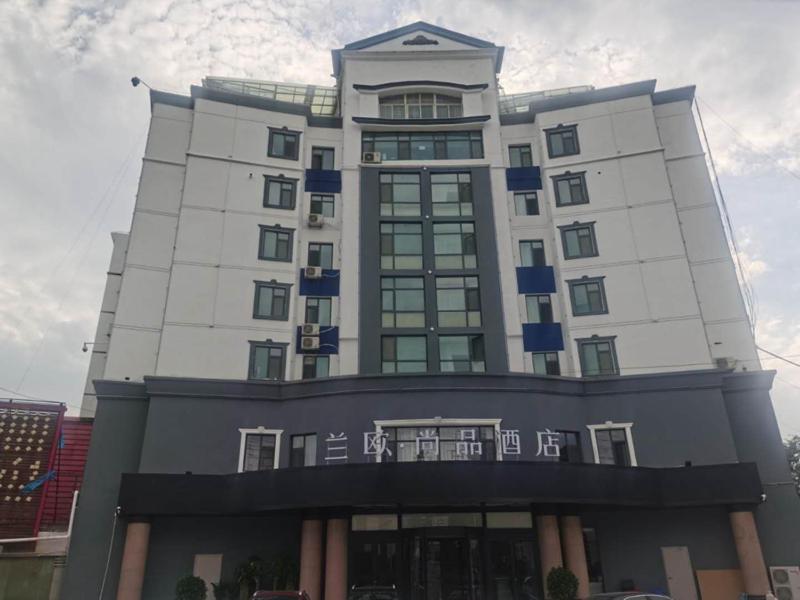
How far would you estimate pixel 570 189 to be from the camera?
91.6ft

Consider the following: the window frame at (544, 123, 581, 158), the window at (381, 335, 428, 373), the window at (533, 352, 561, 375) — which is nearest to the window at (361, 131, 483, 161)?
the window frame at (544, 123, 581, 158)

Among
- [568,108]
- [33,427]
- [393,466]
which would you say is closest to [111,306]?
[33,427]

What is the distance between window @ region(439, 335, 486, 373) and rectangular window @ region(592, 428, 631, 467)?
5.20 meters

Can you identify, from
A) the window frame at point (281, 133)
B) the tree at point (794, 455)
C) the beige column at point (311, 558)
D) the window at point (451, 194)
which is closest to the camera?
the beige column at point (311, 558)

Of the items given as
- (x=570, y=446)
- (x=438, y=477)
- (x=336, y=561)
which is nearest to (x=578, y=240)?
(x=570, y=446)

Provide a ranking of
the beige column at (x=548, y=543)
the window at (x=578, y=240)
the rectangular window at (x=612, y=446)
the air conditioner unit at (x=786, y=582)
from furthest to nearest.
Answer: the window at (x=578, y=240) → the rectangular window at (x=612, y=446) → the beige column at (x=548, y=543) → the air conditioner unit at (x=786, y=582)

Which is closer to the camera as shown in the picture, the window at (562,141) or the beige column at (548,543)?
the beige column at (548,543)

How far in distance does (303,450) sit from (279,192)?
12173 millimetres

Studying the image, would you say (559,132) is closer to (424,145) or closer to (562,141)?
(562,141)

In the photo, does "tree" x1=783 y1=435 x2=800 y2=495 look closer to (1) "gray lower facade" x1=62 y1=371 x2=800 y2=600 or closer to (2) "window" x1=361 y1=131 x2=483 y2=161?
(1) "gray lower facade" x1=62 y1=371 x2=800 y2=600

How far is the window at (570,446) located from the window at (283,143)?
1754cm

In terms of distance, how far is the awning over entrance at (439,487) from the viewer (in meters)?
18.8

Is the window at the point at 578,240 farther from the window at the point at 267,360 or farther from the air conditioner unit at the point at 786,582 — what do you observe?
the air conditioner unit at the point at 786,582

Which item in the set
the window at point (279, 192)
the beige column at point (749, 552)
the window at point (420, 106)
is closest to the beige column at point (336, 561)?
the beige column at point (749, 552)
